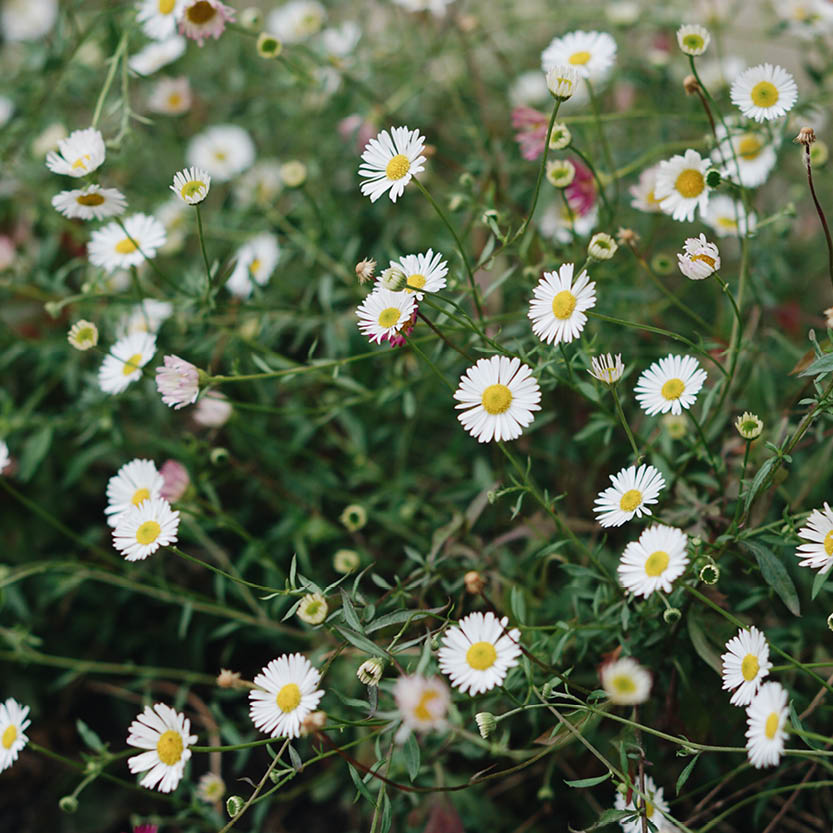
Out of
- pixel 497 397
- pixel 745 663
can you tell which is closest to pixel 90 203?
pixel 497 397

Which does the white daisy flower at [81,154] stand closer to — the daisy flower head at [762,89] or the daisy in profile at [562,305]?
the daisy in profile at [562,305]

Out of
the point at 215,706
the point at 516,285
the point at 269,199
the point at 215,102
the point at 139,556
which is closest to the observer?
the point at 139,556

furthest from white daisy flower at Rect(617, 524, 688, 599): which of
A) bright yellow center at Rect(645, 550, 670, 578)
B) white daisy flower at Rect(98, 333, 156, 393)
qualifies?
white daisy flower at Rect(98, 333, 156, 393)

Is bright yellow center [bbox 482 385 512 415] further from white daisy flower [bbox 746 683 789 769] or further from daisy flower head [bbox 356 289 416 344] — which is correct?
white daisy flower [bbox 746 683 789 769]

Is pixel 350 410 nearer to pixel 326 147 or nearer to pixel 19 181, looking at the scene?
pixel 326 147

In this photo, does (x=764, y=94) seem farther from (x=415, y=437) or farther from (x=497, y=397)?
(x=415, y=437)

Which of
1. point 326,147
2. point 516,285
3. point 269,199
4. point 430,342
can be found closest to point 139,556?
point 430,342
